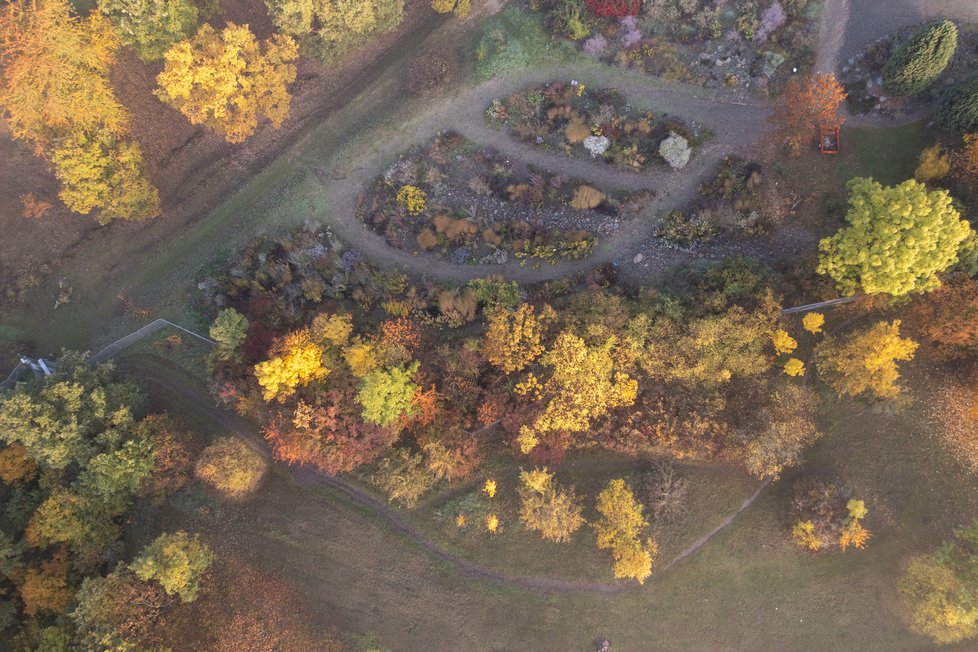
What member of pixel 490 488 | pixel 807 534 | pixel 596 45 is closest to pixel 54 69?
pixel 596 45

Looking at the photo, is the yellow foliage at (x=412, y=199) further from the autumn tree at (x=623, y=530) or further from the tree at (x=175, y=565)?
the tree at (x=175, y=565)

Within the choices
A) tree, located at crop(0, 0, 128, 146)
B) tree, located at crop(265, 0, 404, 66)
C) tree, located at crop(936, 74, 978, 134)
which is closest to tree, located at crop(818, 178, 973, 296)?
tree, located at crop(936, 74, 978, 134)

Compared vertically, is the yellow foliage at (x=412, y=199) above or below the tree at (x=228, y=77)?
below

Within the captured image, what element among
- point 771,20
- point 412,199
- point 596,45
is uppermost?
point 596,45

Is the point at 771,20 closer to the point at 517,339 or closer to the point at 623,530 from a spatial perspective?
the point at 517,339

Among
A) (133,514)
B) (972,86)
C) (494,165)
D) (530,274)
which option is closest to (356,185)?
(494,165)

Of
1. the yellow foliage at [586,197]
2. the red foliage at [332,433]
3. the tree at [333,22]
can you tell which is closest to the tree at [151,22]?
the tree at [333,22]
